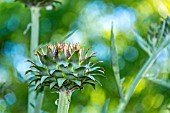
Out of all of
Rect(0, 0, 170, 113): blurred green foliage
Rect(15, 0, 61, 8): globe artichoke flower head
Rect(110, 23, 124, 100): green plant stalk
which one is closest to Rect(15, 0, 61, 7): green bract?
Rect(15, 0, 61, 8): globe artichoke flower head

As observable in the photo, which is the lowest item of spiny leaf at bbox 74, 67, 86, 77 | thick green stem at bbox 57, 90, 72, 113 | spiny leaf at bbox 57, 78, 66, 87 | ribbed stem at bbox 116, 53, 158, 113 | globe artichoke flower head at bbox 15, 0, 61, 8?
thick green stem at bbox 57, 90, 72, 113

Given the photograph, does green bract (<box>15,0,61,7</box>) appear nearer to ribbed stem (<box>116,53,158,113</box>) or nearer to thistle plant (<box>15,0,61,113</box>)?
thistle plant (<box>15,0,61,113</box>)

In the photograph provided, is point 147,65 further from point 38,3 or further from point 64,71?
point 64,71

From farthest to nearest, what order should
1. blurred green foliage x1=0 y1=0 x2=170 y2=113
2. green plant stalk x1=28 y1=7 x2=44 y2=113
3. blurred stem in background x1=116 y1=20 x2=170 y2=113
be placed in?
blurred green foliage x1=0 y1=0 x2=170 y2=113
blurred stem in background x1=116 y1=20 x2=170 y2=113
green plant stalk x1=28 y1=7 x2=44 y2=113

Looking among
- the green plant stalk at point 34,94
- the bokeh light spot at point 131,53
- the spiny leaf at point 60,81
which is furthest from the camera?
the bokeh light spot at point 131,53

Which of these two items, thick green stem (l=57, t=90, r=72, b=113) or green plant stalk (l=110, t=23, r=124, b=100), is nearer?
thick green stem (l=57, t=90, r=72, b=113)

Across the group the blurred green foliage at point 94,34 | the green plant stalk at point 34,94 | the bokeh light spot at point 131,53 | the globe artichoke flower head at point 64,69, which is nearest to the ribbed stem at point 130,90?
the green plant stalk at point 34,94

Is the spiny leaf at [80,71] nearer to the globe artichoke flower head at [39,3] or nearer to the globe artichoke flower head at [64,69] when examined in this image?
the globe artichoke flower head at [64,69]
